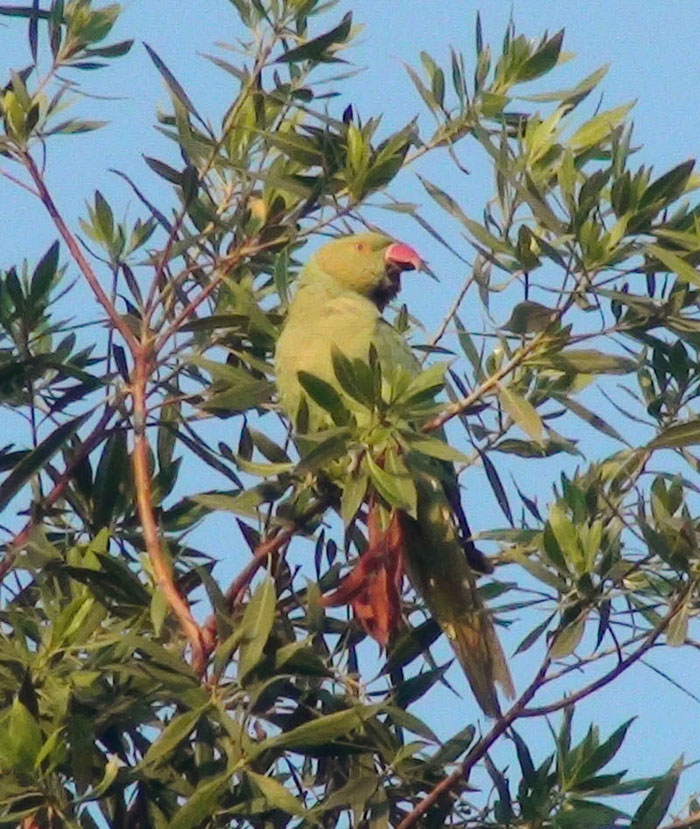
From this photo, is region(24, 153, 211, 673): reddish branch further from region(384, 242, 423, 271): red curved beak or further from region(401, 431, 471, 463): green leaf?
region(384, 242, 423, 271): red curved beak

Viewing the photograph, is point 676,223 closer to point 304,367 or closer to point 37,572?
point 304,367

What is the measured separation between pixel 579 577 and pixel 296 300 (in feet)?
4.66

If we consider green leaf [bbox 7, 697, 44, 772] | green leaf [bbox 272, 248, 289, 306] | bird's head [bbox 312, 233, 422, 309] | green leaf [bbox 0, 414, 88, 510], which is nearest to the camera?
green leaf [bbox 7, 697, 44, 772]

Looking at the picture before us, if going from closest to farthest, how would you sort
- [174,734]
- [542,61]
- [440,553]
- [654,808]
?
[174,734], [654,808], [542,61], [440,553]

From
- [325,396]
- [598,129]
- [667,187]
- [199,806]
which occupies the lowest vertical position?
[199,806]

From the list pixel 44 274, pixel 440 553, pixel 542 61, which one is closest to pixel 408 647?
pixel 440 553

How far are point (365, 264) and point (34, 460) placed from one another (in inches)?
63.2

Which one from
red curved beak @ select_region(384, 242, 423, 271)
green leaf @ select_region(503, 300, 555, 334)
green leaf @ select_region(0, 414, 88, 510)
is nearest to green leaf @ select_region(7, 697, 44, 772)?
green leaf @ select_region(0, 414, 88, 510)

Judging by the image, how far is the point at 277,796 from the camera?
265cm

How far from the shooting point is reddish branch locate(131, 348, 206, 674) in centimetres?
289

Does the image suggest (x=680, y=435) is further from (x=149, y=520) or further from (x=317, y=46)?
(x=317, y=46)

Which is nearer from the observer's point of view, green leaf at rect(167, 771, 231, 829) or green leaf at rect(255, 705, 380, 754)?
green leaf at rect(167, 771, 231, 829)

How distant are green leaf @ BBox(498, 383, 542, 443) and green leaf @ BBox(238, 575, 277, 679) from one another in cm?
55

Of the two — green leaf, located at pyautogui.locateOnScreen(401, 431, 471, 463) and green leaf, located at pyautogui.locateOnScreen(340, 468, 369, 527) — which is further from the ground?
green leaf, located at pyautogui.locateOnScreen(401, 431, 471, 463)
